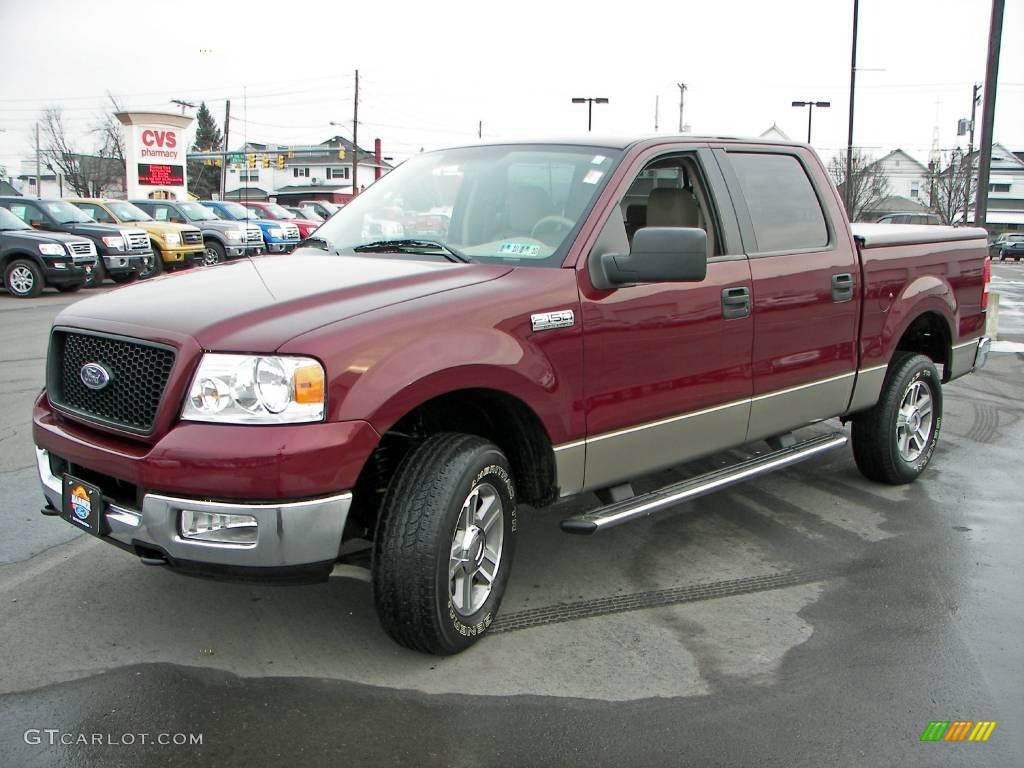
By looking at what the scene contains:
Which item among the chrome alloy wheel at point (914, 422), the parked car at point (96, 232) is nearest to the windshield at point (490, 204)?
the chrome alloy wheel at point (914, 422)

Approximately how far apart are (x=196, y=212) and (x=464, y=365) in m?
22.5

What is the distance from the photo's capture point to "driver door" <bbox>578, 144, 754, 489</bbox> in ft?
12.6

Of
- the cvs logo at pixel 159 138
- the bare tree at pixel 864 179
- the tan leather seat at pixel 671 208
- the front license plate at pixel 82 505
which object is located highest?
the bare tree at pixel 864 179

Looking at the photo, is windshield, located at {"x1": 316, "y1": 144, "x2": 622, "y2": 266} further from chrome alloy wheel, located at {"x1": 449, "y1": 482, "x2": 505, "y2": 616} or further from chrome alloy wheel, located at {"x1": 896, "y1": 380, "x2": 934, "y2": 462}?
chrome alloy wheel, located at {"x1": 896, "y1": 380, "x2": 934, "y2": 462}

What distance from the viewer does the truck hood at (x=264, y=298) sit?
3072mm

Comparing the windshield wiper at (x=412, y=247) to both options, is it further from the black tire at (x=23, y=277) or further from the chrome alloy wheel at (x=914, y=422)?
the black tire at (x=23, y=277)

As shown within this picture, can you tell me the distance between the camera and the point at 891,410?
18.2ft

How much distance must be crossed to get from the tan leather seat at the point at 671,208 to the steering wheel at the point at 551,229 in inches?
24.0

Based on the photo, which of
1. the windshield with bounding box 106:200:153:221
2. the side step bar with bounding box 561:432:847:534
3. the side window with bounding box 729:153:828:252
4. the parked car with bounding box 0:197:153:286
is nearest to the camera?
the side step bar with bounding box 561:432:847:534

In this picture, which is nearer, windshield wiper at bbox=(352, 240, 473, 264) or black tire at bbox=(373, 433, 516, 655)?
black tire at bbox=(373, 433, 516, 655)

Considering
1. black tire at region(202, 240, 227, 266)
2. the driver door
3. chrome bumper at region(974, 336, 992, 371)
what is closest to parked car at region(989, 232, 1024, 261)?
black tire at region(202, 240, 227, 266)

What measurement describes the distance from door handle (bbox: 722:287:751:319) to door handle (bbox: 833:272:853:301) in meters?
0.79

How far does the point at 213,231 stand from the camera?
74.1 ft

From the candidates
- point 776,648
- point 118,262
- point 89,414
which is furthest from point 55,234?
point 776,648
